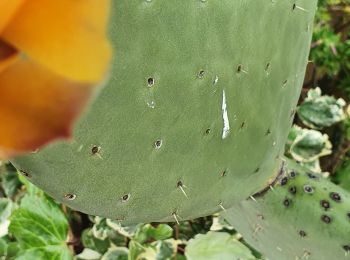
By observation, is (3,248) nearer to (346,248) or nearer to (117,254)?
(117,254)

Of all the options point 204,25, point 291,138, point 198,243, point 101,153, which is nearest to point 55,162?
point 101,153

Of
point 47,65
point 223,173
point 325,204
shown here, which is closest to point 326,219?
point 325,204

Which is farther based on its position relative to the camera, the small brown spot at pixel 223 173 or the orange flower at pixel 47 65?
the small brown spot at pixel 223 173

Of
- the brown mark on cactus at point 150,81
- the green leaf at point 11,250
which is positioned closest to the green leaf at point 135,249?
the green leaf at point 11,250

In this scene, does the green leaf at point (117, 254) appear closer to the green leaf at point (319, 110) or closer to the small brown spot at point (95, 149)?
Answer: the green leaf at point (319, 110)

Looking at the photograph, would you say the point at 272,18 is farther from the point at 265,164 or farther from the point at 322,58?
the point at 322,58

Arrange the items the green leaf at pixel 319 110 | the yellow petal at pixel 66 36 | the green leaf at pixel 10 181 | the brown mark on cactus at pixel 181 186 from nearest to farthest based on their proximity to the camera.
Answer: the yellow petal at pixel 66 36 < the brown mark on cactus at pixel 181 186 < the green leaf at pixel 10 181 < the green leaf at pixel 319 110
